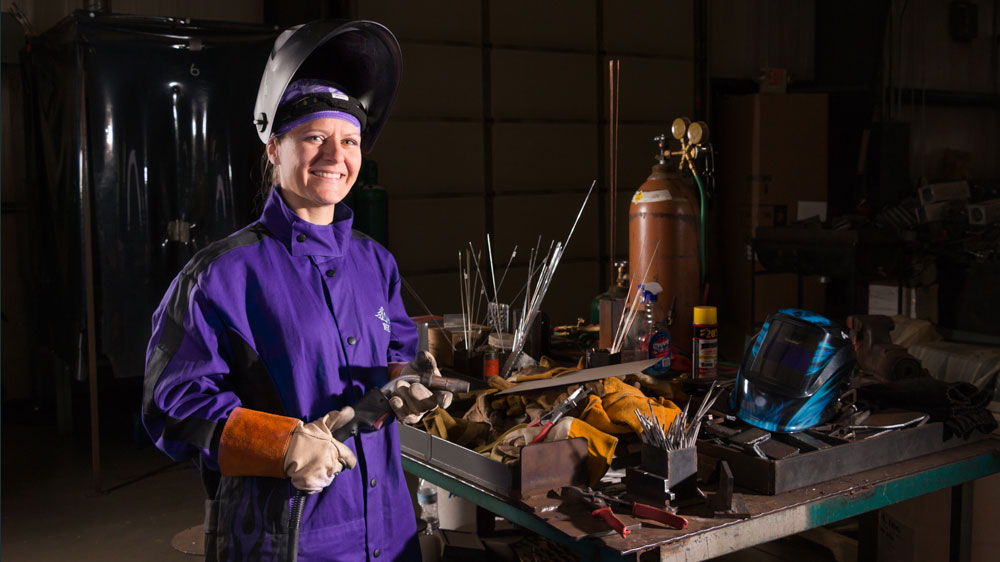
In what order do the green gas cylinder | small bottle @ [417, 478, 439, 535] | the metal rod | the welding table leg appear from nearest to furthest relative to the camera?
the welding table leg
small bottle @ [417, 478, 439, 535]
the metal rod
the green gas cylinder

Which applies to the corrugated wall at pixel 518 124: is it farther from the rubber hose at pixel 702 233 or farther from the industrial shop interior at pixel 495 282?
the rubber hose at pixel 702 233

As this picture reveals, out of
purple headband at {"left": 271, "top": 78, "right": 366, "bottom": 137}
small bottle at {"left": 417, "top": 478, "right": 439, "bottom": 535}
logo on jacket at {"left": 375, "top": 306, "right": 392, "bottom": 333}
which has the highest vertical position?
purple headband at {"left": 271, "top": 78, "right": 366, "bottom": 137}

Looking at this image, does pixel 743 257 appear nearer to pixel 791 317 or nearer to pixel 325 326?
pixel 791 317

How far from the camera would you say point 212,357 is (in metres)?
1.43

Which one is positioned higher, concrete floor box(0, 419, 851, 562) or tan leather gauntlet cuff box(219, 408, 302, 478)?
tan leather gauntlet cuff box(219, 408, 302, 478)

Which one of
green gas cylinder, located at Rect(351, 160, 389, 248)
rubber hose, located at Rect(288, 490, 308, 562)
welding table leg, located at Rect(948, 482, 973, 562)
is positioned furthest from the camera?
green gas cylinder, located at Rect(351, 160, 389, 248)

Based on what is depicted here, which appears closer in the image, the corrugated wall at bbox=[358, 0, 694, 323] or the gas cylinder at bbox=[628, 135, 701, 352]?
the gas cylinder at bbox=[628, 135, 701, 352]

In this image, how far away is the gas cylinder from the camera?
2.80 meters

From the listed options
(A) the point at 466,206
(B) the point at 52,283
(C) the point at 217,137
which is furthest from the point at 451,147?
(B) the point at 52,283

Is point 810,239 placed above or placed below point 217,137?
below

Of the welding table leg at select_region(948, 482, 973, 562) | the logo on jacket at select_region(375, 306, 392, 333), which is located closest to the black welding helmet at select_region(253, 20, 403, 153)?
the logo on jacket at select_region(375, 306, 392, 333)

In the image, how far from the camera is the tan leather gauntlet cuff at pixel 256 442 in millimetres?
1387

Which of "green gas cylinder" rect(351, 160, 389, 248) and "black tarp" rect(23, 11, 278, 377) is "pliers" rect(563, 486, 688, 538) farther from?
"green gas cylinder" rect(351, 160, 389, 248)

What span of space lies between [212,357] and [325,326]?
200mm
